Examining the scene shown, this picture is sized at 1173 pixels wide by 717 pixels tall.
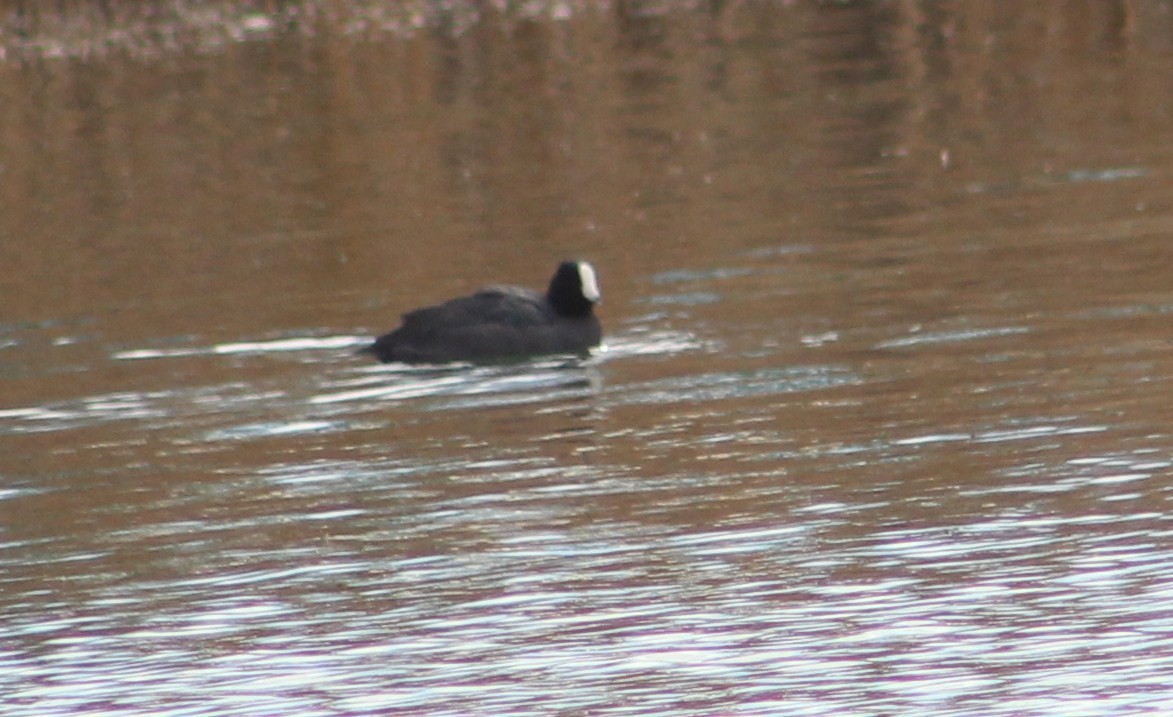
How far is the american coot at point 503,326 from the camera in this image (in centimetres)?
1678

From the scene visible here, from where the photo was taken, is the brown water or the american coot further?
the american coot

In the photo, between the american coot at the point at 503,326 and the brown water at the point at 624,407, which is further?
the american coot at the point at 503,326

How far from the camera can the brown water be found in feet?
30.8

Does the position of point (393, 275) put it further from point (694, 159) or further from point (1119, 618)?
point (1119, 618)

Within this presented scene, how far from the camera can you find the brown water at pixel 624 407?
30.8ft

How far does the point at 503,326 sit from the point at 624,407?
2.29m

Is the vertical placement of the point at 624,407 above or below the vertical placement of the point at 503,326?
below

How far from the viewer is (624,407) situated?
14.9 metres

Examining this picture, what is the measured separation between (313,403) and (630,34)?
24995mm

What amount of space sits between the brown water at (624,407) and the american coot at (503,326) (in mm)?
188

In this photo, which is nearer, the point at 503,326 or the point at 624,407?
the point at 624,407

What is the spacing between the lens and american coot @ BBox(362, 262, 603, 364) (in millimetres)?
16781

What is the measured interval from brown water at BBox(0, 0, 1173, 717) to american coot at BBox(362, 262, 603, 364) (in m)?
0.19

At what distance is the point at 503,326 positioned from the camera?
17.0m
